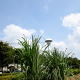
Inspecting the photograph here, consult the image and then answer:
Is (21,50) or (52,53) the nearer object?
(21,50)

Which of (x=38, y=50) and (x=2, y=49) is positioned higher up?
(x=2, y=49)

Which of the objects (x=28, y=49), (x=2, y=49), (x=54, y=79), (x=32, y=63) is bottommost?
(x=54, y=79)

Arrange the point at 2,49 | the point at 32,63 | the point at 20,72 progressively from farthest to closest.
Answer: the point at 2,49 < the point at 20,72 < the point at 32,63

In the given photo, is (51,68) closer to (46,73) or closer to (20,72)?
(46,73)

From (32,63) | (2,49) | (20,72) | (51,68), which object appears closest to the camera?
(32,63)

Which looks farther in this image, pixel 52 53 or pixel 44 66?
pixel 52 53

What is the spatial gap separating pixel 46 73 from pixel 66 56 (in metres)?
1.22

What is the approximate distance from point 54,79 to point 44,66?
602mm

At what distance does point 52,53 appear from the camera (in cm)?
878

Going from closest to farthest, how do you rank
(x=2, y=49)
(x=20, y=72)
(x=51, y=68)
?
(x=20, y=72)
(x=51, y=68)
(x=2, y=49)

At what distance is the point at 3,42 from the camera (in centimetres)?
5550

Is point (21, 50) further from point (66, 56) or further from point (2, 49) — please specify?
point (2, 49)

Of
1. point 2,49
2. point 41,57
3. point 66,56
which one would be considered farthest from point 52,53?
point 2,49

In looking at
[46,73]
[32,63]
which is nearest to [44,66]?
[46,73]
